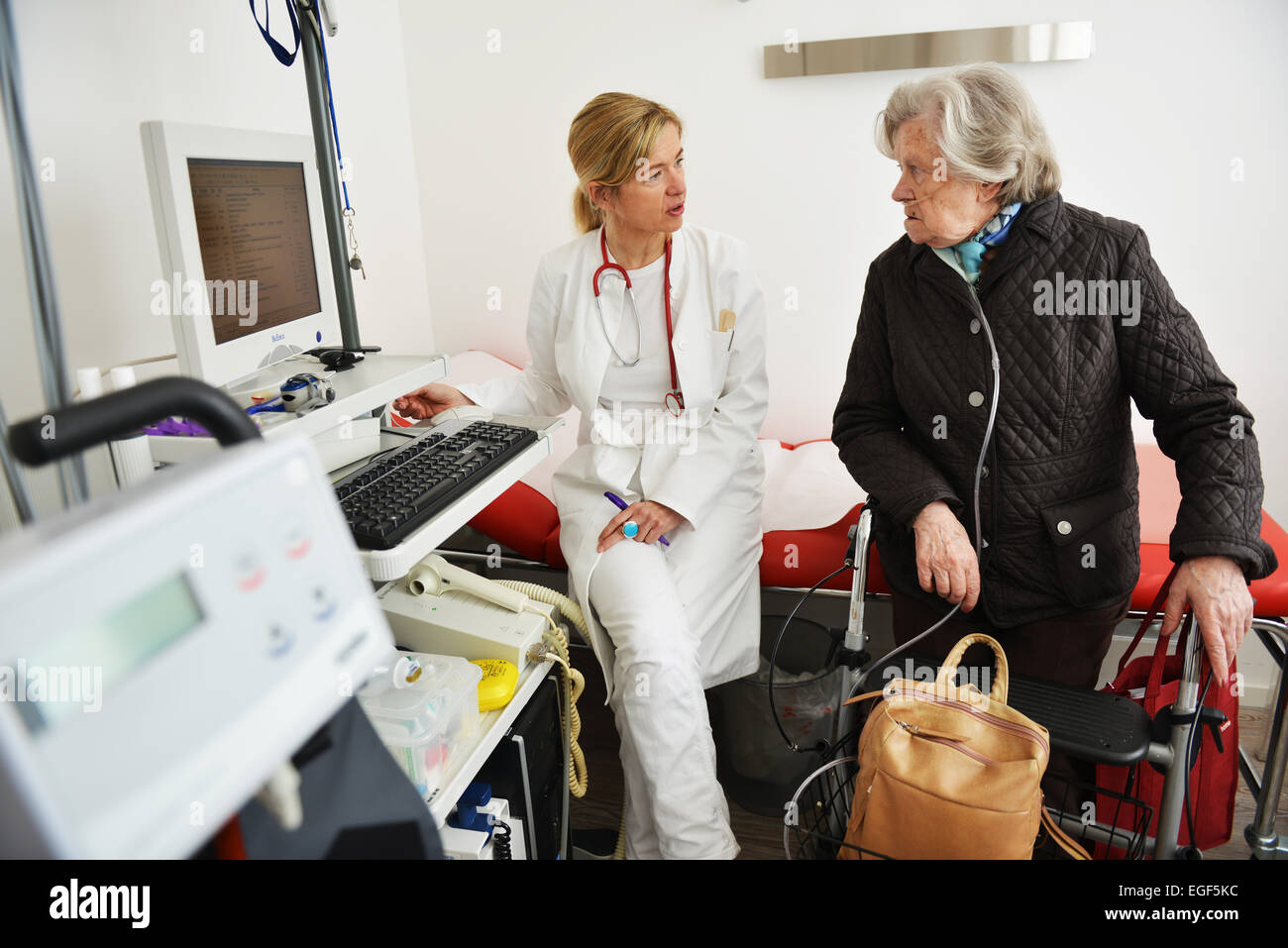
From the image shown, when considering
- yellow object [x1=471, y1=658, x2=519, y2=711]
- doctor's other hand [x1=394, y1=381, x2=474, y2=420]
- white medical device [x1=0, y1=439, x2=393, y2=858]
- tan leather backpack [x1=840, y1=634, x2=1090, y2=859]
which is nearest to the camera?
white medical device [x1=0, y1=439, x2=393, y2=858]

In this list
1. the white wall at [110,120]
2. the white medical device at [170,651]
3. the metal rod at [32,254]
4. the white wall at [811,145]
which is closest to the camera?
the white medical device at [170,651]

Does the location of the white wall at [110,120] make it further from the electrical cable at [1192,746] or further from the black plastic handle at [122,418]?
the electrical cable at [1192,746]

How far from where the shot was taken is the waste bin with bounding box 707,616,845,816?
1.91 metres

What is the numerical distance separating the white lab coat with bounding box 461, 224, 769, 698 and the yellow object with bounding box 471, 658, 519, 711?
365 millimetres

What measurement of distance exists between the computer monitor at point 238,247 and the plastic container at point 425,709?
0.50 meters

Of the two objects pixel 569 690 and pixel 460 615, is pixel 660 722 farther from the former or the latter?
pixel 460 615

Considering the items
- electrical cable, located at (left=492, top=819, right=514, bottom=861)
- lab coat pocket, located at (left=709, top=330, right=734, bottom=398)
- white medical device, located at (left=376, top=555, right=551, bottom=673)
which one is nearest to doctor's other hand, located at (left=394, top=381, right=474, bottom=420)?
white medical device, located at (left=376, top=555, right=551, bottom=673)

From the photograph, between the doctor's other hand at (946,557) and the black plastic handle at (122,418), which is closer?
the black plastic handle at (122,418)

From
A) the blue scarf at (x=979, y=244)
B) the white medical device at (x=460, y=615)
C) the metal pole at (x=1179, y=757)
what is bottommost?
the metal pole at (x=1179, y=757)

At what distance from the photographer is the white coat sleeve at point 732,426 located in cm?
177

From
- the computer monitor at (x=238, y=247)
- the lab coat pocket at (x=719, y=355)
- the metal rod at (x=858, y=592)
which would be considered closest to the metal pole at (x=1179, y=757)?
the metal rod at (x=858, y=592)

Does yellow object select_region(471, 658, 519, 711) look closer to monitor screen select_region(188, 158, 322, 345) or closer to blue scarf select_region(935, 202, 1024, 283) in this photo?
monitor screen select_region(188, 158, 322, 345)

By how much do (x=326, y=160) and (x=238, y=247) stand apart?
510 mm
